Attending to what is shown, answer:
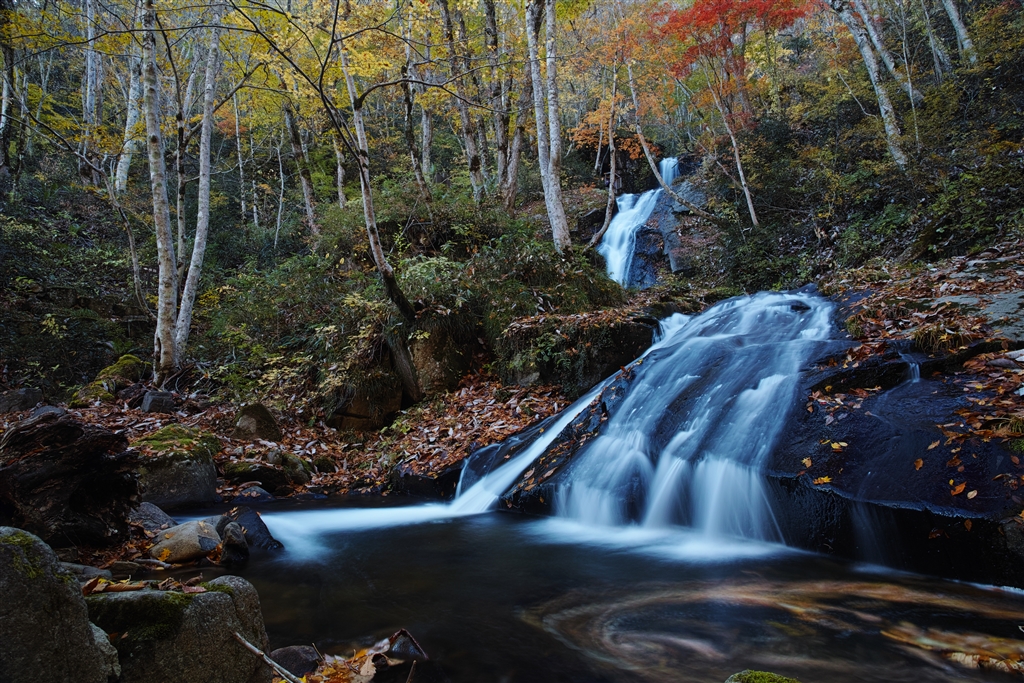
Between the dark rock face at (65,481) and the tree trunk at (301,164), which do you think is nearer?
the dark rock face at (65,481)

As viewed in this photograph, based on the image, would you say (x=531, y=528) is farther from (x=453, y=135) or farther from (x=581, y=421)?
(x=453, y=135)

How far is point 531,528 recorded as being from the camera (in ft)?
19.2

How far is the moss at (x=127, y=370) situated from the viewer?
11047 mm

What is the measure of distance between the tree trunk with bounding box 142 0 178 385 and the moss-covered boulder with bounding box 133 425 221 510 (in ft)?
13.5

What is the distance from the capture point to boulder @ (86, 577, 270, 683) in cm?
224

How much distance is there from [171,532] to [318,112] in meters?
20.8

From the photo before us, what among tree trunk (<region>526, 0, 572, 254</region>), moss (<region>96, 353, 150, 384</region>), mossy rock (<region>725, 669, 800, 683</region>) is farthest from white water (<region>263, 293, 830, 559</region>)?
moss (<region>96, 353, 150, 384</region>)

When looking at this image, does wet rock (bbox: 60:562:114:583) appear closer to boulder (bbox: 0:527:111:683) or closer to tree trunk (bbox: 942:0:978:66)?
boulder (bbox: 0:527:111:683)

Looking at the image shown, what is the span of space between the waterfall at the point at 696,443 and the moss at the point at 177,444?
14.8ft

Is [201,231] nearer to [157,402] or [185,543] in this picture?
[157,402]

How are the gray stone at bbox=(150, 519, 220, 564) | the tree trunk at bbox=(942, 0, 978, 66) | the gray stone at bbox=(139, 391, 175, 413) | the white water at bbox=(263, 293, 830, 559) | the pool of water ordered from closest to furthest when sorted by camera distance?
the pool of water → the gray stone at bbox=(150, 519, 220, 564) → the white water at bbox=(263, 293, 830, 559) → the gray stone at bbox=(139, 391, 175, 413) → the tree trunk at bbox=(942, 0, 978, 66)

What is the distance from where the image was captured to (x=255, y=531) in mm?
5262

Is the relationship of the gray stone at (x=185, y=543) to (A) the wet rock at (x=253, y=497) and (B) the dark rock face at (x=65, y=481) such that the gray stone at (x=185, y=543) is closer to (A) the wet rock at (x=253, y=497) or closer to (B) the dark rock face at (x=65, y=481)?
(B) the dark rock face at (x=65, y=481)

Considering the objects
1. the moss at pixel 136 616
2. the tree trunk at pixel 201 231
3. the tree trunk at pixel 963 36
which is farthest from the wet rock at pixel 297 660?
the tree trunk at pixel 963 36
